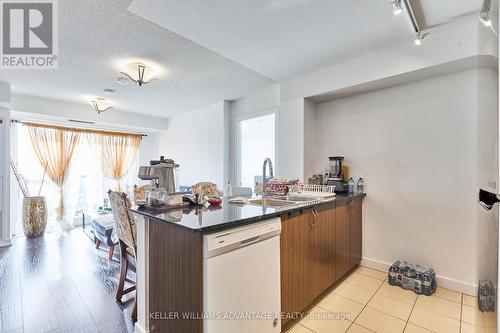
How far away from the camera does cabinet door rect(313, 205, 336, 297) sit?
1954 mm

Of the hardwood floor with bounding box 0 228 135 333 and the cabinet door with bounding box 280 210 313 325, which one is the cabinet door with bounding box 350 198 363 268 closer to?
the cabinet door with bounding box 280 210 313 325

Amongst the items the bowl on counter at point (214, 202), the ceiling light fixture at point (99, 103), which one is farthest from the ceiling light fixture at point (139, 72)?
the bowl on counter at point (214, 202)

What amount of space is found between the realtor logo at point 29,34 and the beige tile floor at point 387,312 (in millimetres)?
3249

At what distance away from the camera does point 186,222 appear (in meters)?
1.26

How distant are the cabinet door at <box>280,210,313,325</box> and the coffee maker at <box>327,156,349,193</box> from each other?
3.95ft

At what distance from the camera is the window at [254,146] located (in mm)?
3906

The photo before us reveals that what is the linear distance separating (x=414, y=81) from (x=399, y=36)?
57 centimetres

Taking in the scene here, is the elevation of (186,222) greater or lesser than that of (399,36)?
lesser

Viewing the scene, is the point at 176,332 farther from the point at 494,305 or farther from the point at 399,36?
the point at 399,36

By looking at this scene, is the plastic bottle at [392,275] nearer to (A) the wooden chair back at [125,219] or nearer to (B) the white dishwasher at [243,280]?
(B) the white dishwasher at [243,280]

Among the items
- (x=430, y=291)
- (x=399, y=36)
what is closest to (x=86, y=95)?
(x=399, y=36)

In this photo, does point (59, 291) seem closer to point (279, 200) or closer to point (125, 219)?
point (125, 219)

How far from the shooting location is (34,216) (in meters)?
4.15

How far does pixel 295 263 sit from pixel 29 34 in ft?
10.5
